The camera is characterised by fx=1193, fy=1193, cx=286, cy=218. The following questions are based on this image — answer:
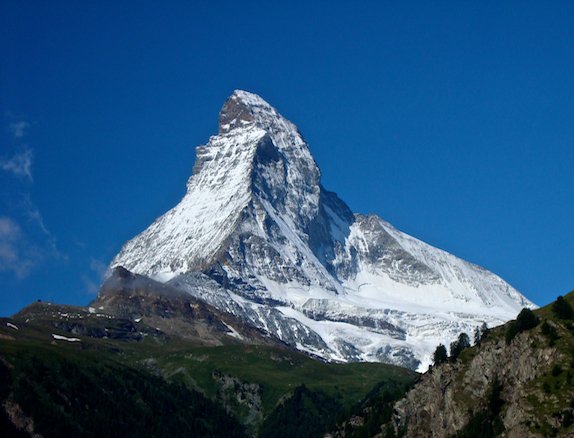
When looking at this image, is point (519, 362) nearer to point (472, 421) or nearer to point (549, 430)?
point (472, 421)

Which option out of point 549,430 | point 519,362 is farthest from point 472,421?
point 549,430

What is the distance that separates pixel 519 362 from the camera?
196875mm

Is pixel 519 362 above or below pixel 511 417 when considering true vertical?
above

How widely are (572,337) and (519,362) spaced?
9.55 meters

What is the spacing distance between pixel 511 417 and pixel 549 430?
11.7 metres

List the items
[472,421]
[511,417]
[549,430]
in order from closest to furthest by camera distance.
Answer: [549,430], [511,417], [472,421]

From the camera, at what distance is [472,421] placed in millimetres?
194250

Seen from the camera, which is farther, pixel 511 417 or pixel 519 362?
pixel 519 362

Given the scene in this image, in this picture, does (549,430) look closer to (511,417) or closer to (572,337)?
(511,417)

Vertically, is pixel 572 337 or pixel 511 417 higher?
pixel 572 337

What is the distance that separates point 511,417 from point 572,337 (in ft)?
69.2

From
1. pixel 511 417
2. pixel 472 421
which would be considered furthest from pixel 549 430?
pixel 472 421

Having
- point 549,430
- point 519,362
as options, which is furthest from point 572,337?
point 549,430

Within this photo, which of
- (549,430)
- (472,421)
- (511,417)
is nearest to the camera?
(549,430)
